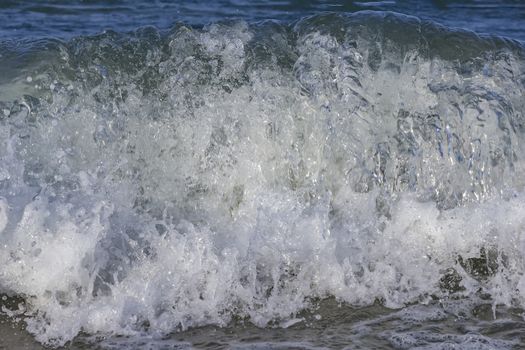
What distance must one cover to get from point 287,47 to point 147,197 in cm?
151

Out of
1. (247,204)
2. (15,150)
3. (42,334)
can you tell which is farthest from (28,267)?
(247,204)

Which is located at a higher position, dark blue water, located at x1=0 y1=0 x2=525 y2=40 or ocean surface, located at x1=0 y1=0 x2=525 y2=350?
dark blue water, located at x1=0 y1=0 x2=525 y2=40

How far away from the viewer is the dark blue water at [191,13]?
7383 millimetres

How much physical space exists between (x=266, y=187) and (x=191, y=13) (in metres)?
3.16

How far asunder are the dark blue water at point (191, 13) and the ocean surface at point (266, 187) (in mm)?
1498

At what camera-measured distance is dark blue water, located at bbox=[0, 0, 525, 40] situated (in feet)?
24.2

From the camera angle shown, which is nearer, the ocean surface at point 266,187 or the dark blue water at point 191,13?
the ocean surface at point 266,187

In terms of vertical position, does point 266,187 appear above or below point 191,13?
below

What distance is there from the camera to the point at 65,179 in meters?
4.69

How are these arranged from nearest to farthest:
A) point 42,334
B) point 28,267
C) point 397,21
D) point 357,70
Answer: point 42,334, point 28,267, point 357,70, point 397,21

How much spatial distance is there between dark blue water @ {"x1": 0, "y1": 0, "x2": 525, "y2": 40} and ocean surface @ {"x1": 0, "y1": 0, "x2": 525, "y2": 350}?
1.50 metres

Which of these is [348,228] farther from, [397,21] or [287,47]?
[397,21]

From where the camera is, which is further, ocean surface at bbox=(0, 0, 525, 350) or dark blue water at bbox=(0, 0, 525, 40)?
dark blue water at bbox=(0, 0, 525, 40)

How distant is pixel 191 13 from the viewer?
7.81m
